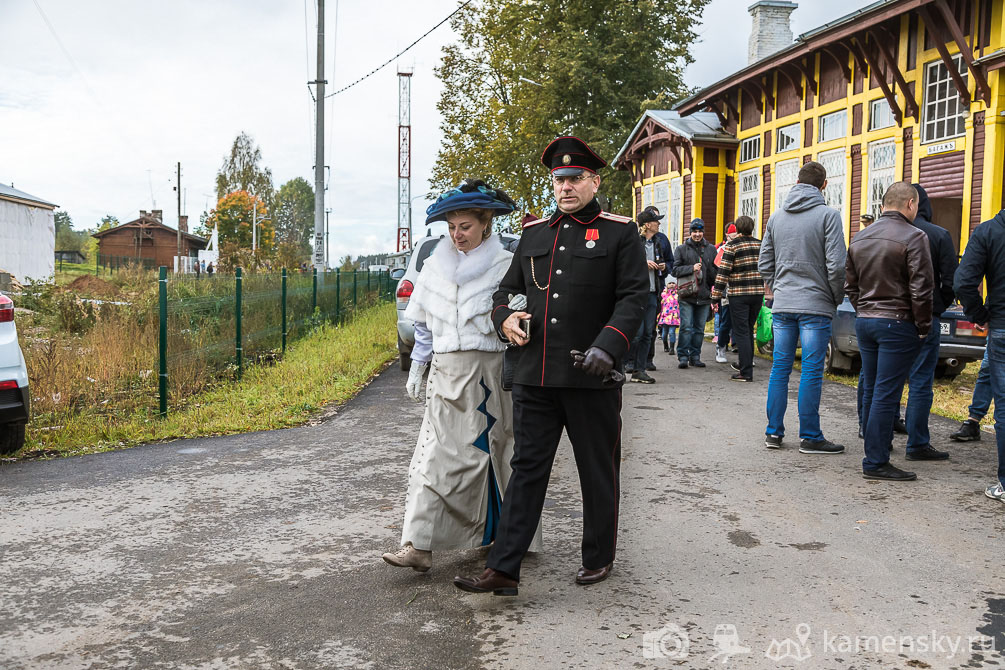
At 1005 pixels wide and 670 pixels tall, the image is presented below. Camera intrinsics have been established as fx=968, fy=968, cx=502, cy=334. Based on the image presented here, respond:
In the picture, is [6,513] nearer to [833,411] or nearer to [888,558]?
[888,558]

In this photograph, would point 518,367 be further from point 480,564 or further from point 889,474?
point 889,474

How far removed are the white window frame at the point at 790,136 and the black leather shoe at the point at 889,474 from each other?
15677 millimetres

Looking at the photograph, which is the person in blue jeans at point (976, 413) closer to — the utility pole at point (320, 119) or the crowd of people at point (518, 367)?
the crowd of people at point (518, 367)

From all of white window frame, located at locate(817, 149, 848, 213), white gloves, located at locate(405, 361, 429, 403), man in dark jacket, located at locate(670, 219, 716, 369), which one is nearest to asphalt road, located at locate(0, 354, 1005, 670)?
white gloves, located at locate(405, 361, 429, 403)

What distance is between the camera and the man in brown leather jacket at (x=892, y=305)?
631 cm

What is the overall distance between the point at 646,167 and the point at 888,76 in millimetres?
14013

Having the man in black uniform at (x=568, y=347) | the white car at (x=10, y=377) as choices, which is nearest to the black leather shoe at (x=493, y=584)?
the man in black uniform at (x=568, y=347)

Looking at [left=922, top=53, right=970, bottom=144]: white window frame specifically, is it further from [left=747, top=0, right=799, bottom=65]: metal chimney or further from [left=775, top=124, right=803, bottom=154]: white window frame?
[left=747, top=0, right=799, bottom=65]: metal chimney

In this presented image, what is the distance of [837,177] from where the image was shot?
1900 centimetres

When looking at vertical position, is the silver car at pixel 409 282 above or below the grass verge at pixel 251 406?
above

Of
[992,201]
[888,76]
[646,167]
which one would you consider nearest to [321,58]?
[646,167]

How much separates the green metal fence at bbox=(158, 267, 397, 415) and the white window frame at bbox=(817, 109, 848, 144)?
1064cm

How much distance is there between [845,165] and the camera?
61.3ft

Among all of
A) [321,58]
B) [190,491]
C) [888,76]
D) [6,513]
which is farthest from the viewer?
[321,58]
